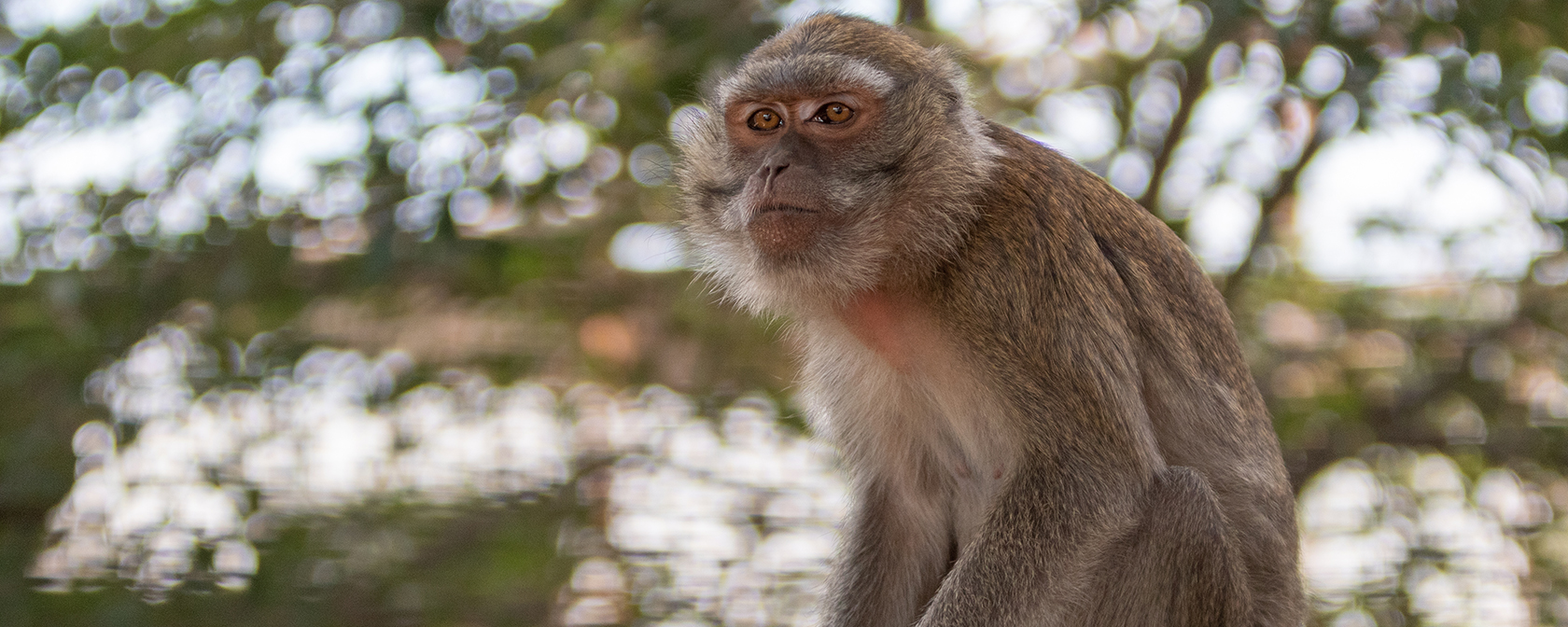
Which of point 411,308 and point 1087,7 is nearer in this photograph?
point 1087,7

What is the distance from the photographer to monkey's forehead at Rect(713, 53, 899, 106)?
311cm

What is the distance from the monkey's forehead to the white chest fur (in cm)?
62

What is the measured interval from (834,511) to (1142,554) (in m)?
3.17

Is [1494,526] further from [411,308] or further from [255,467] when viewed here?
[255,467]

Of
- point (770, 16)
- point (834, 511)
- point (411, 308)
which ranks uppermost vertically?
point (770, 16)

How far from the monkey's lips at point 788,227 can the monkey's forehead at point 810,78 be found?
32 centimetres

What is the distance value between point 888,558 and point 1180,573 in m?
1.04

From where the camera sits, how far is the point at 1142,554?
114 inches

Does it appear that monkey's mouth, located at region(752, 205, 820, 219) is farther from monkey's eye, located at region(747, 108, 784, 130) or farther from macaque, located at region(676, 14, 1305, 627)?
monkey's eye, located at region(747, 108, 784, 130)

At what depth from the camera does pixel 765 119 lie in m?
3.24

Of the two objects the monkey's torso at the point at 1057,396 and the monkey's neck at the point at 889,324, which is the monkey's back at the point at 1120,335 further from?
the monkey's neck at the point at 889,324

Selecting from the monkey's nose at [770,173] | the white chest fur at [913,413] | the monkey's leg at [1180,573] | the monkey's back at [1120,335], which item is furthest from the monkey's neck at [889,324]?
the monkey's leg at [1180,573]

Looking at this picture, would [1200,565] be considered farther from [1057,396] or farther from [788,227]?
[788,227]

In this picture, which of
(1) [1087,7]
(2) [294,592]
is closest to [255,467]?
(2) [294,592]
